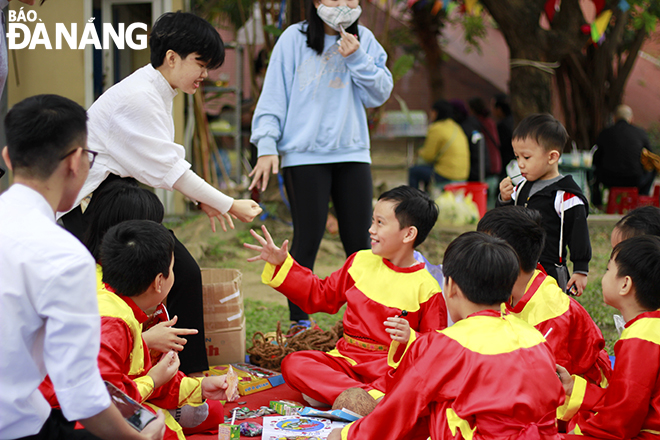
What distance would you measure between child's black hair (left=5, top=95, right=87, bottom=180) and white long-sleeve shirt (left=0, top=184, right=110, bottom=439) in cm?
6

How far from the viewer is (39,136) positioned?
4.30 feet

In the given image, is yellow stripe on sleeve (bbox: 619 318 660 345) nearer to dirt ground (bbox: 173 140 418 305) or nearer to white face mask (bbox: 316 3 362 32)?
white face mask (bbox: 316 3 362 32)

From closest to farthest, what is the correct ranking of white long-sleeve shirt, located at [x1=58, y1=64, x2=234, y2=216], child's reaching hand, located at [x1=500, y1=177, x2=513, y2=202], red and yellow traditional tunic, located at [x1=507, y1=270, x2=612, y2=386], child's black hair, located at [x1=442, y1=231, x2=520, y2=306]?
child's black hair, located at [x1=442, y1=231, x2=520, y2=306] → red and yellow traditional tunic, located at [x1=507, y1=270, x2=612, y2=386] → white long-sleeve shirt, located at [x1=58, y1=64, x2=234, y2=216] → child's reaching hand, located at [x1=500, y1=177, x2=513, y2=202]

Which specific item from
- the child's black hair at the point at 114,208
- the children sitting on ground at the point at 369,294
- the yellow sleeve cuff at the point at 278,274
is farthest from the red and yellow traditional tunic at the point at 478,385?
the child's black hair at the point at 114,208

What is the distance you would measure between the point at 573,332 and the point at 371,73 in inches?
60.2

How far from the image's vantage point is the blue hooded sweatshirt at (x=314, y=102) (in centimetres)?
301

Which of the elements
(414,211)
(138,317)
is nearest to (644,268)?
(414,211)

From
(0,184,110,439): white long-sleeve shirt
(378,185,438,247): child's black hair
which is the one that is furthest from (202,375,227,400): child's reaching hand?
(378,185,438,247): child's black hair

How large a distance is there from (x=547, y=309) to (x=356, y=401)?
760 mm

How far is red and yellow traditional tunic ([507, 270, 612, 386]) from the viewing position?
85.7 inches

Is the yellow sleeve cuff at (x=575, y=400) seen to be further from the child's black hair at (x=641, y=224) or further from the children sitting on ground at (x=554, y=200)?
the child's black hair at (x=641, y=224)

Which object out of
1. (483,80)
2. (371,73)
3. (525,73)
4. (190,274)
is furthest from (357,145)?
(483,80)

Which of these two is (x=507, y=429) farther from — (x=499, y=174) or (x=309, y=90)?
(x=499, y=174)

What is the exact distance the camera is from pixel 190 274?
2506mm
